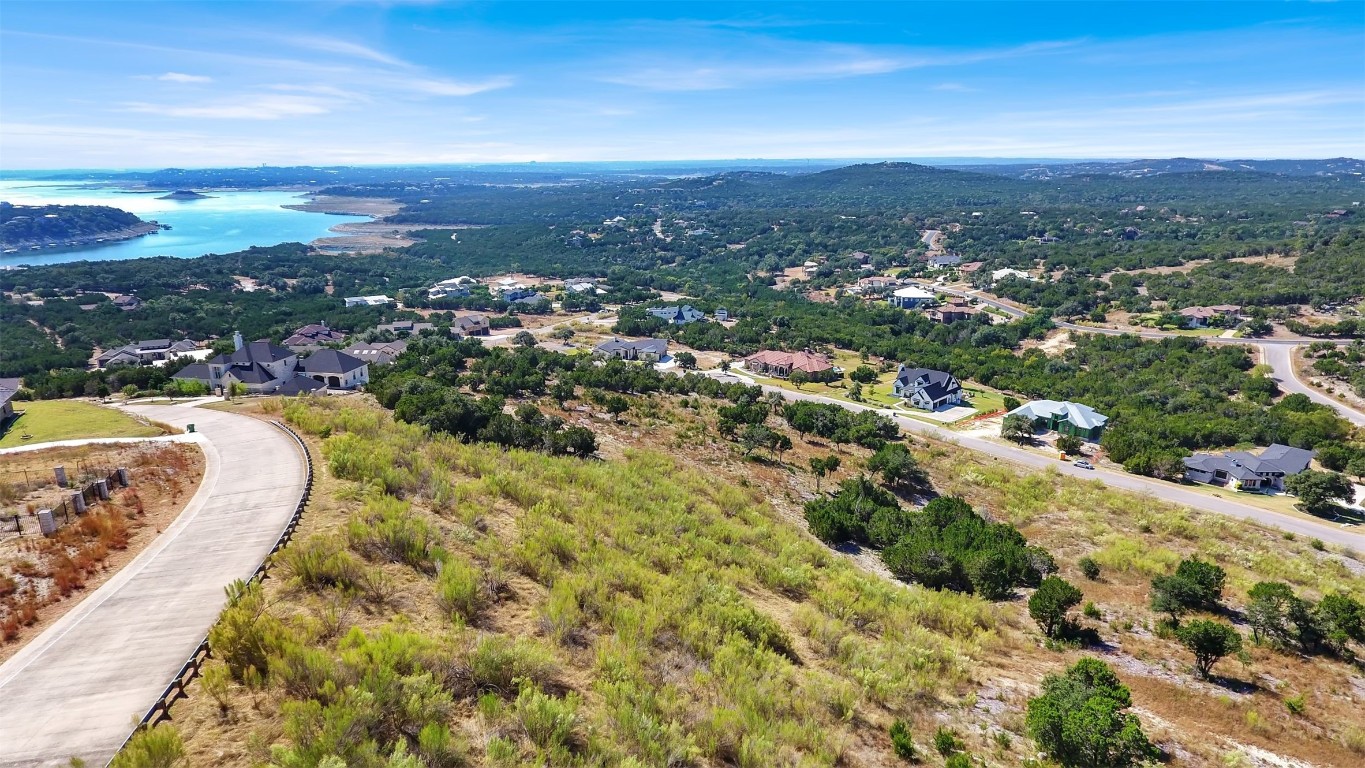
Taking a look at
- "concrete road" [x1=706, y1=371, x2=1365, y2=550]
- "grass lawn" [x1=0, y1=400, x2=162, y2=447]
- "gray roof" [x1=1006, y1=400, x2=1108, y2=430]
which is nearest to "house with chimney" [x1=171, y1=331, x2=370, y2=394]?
"grass lawn" [x1=0, y1=400, x2=162, y2=447]

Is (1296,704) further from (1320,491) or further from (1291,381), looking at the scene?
(1291,381)

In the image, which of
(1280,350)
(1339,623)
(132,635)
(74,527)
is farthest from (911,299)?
(132,635)

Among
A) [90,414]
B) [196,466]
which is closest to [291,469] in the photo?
[196,466]

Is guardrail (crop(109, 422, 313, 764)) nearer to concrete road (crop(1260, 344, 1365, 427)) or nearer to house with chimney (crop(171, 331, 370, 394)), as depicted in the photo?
house with chimney (crop(171, 331, 370, 394))

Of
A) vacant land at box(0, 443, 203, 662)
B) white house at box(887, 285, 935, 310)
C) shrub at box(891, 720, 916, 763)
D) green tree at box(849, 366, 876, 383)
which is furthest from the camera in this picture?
white house at box(887, 285, 935, 310)

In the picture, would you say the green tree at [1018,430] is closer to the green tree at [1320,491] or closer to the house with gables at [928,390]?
the house with gables at [928,390]

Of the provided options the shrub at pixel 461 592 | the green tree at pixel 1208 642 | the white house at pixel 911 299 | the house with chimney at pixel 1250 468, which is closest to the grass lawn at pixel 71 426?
the shrub at pixel 461 592

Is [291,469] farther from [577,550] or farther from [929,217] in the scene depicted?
[929,217]
